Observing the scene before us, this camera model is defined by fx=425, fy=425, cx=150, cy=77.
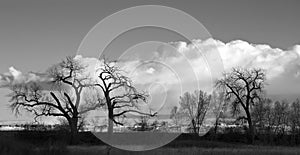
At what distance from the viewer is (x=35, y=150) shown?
2694 cm

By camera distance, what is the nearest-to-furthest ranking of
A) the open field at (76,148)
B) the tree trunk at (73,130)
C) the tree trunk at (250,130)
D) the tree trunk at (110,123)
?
the open field at (76,148)
the tree trunk at (73,130)
the tree trunk at (110,123)
the tree trunk at (250,130)

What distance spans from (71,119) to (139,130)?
9.44 meters

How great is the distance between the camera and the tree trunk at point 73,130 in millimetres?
51344

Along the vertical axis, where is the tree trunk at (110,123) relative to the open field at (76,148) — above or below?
above

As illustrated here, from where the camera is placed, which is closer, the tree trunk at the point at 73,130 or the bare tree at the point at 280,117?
the tree trunk at the point at 73,130

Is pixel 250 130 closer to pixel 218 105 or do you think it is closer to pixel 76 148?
pixel 218 105

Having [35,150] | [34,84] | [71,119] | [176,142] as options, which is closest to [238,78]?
[176,142]

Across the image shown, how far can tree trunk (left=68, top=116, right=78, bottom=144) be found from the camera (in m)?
51.3

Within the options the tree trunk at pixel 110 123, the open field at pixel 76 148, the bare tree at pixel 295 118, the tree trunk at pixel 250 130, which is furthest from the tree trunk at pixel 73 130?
the bare tree at pixel 295 118

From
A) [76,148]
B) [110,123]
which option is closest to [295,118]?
[110,123]

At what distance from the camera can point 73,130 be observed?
177 ft

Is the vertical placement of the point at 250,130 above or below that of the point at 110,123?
below

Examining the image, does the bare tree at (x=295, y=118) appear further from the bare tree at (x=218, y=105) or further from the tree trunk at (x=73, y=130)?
the tree trunk at (x=73, y=130)

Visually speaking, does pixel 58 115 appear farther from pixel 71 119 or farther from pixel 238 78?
pixel 238 78
